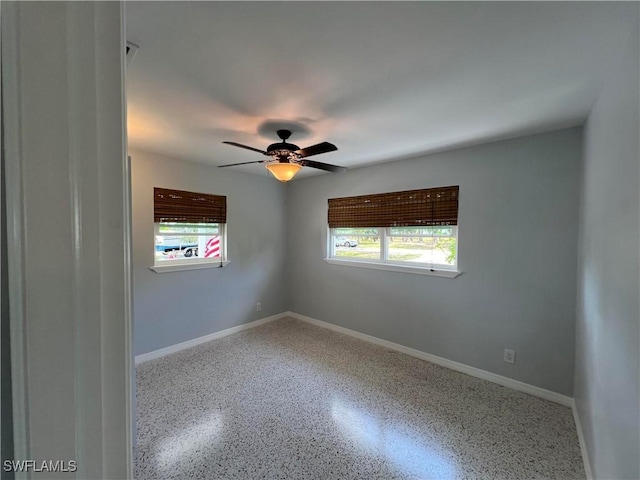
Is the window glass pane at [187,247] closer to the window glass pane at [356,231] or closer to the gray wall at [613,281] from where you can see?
the window glass pane at [356,231]

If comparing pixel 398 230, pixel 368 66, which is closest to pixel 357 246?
pixel 398 230

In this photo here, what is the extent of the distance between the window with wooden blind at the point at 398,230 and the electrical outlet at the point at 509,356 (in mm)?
876

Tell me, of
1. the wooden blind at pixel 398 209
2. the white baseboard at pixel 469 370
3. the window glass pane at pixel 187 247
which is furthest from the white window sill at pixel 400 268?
the window glass pane at pixel 187 247

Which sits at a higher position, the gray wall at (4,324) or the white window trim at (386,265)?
the gray wall at (4,324)

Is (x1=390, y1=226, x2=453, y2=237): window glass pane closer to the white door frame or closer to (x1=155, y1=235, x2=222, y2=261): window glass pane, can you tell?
(x1=155, y1=235, x2=222, y2=261): window glass pane

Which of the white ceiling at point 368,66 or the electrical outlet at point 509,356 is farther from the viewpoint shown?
the electrical outlet at point 509,356

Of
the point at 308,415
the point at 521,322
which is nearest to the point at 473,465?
the point at 308,415

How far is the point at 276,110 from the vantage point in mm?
1906

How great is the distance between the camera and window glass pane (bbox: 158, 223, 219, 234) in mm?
3200

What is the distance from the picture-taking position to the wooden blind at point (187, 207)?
10.1 ft

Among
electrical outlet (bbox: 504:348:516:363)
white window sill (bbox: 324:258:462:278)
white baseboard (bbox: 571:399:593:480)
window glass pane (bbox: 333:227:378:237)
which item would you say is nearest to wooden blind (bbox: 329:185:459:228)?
window glass pane (bbox: 333:227:378:237)

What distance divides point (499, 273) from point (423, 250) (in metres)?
0.80

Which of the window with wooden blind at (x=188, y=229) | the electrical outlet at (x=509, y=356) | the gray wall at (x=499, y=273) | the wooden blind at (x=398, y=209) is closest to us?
the gray wall at (x=499, y=273)

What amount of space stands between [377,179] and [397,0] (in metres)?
2.51
